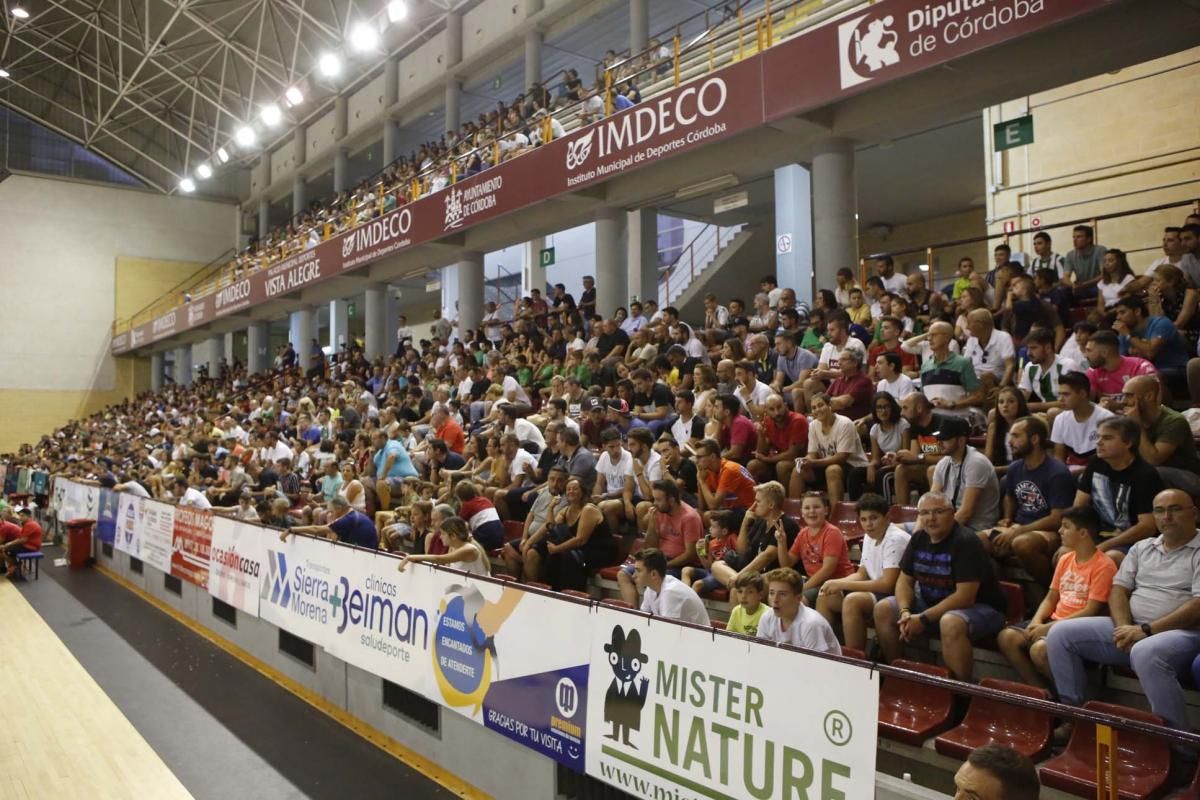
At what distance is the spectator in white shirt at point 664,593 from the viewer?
4.90 meters

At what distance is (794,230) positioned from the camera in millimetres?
12555

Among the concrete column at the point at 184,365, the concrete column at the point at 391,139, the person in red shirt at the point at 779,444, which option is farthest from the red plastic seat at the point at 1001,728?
the concrete column at the point at 184,365

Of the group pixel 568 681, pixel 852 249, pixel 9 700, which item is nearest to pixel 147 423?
pixel 9 700

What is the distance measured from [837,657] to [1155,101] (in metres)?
11.3

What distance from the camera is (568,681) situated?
4559mm

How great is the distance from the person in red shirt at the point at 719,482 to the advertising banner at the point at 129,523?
9799 millimetres

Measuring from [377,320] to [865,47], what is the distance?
49.4 ft

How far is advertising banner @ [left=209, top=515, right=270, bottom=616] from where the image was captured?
28.1 ft

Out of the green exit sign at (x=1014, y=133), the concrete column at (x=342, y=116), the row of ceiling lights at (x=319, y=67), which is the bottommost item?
the green exit sign at (x=1014, y=133)

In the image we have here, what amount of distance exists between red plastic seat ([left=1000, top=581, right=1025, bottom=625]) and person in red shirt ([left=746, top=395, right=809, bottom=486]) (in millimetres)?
2376

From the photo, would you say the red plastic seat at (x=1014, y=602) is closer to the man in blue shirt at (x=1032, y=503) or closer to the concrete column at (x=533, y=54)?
the man in blue shirt at (x=1032, y=503)

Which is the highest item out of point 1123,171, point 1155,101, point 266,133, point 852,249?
point 266,133

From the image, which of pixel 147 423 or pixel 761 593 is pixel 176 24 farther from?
pixel 761 593

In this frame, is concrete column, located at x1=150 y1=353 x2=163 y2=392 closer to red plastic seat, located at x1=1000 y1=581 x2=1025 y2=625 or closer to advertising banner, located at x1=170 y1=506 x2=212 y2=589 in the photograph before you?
advertising banner, located at x1=170 y1=506 x2=212 y2=589
